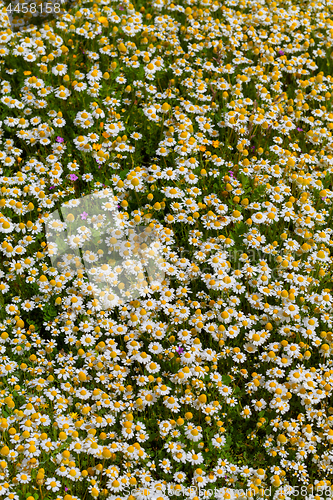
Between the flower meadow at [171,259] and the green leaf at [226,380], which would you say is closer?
the flower meadow at [171,259]

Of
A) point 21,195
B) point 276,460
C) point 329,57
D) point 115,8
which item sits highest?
point 115,8

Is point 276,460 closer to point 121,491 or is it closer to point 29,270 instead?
point 121,491

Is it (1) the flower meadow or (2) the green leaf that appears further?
(2) the green leaf

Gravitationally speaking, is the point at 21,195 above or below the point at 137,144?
below

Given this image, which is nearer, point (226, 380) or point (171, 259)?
point (226, 380)

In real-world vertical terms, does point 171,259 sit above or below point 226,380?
above

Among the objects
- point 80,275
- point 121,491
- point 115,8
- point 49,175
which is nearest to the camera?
point 121,491

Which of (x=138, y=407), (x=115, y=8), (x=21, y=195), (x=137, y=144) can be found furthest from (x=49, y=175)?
(x=115, y=8)

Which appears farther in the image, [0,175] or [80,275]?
[0,175]
